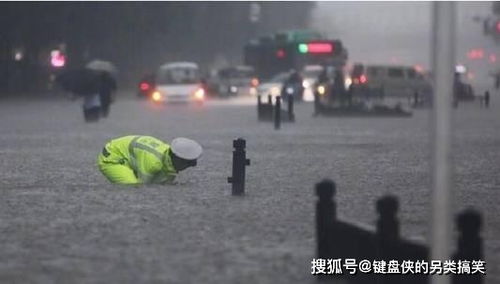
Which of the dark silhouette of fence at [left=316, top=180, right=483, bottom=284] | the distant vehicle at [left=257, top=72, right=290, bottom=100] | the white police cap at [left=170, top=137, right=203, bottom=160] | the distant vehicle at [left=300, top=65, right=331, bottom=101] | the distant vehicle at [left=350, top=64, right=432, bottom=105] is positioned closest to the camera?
the dark silhouette of fence at [left=316, top=180, right=483, bottom=284]

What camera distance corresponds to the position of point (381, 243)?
9.59 m

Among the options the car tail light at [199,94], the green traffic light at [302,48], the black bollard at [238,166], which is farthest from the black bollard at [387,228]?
the green traffic light at [302,48]

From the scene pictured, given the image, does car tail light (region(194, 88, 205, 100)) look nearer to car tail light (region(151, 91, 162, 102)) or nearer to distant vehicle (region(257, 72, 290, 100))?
car tail light (region(151, 91, 162, 102))

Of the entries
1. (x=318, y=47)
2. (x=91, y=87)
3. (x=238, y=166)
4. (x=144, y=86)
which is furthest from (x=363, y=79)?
(x=238, y=166)

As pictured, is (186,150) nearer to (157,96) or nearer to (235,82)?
(157,96)

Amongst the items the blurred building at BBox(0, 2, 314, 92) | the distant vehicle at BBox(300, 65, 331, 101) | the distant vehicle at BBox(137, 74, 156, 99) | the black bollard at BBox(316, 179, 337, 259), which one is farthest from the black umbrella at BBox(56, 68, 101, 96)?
the distant vehicle at BBox(137, 74, 156, 99)

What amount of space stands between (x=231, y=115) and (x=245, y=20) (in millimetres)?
78514

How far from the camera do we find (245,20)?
12975cm

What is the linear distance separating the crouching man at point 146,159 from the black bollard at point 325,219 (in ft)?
23.2

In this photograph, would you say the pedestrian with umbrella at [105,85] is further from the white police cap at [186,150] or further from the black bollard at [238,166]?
the black bollard at [238,166]

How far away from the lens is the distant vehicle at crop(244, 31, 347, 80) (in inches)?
2980

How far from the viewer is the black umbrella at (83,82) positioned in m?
42.7

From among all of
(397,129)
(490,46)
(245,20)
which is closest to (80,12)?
(245,20)

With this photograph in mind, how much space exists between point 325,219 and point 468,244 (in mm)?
2517
